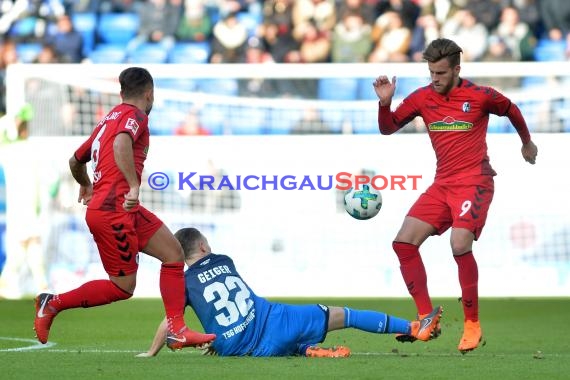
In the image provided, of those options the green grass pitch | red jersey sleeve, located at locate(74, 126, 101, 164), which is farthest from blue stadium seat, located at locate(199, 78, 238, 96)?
red jersey sleeve, located at locate(74, 126, 101, 164)

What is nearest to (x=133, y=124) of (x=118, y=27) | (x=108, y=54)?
(x=108, y=54)

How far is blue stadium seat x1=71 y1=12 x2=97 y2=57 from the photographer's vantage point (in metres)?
22.9

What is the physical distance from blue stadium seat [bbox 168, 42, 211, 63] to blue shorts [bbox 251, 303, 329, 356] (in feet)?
45.0

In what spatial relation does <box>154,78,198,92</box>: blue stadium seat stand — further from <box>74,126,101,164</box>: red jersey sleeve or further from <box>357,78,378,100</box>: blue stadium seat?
<box>74,126,101,164</box>: red jersey sleeve

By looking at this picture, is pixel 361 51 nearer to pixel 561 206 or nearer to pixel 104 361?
pixel 561 206

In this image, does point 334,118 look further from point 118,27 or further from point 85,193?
point 118,27

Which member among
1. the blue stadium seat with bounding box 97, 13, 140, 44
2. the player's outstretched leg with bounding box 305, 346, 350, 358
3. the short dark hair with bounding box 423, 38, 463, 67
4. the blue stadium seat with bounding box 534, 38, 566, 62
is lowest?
the player's outstretched leg with bounding box 305, 346, 350, 358

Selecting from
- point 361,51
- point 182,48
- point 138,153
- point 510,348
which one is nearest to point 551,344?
point 510,348

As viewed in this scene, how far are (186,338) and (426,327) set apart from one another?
5.21ft

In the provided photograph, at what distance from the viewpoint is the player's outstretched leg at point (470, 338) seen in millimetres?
9094

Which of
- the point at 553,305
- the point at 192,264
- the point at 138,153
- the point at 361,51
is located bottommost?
the point at 553,305

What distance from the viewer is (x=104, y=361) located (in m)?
8.48

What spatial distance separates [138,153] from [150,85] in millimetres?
463

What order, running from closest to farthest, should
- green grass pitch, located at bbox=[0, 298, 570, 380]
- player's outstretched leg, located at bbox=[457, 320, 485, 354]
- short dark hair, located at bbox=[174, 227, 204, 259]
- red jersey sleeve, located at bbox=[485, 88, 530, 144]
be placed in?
green grass pitch, located at bbox=[0, 298, 570, 380]
short dark hair, located at bbox=[174, 227, 204, 259]
player's outstretched leg, located at bbox=[457, 320, 485, 354]
red jersey sleeve, located at bbox=[485, 88, 530, 144]
